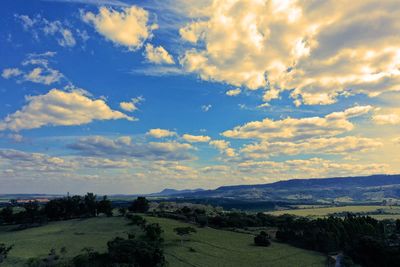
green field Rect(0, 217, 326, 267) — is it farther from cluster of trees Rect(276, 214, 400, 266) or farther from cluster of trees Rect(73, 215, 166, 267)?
cluster of trees Rect(276, 214, 400, 266)

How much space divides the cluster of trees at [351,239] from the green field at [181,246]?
26.0 ft

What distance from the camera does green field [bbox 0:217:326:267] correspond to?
108500 mm

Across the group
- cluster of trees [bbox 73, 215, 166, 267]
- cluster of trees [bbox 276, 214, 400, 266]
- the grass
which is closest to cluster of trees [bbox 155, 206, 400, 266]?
cluster of trees [bbox 276, 214, 400, 266]

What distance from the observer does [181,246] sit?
403ft

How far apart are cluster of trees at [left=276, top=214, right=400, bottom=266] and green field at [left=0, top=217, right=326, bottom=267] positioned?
7.93 m

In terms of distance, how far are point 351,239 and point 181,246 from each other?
69841 millimetres

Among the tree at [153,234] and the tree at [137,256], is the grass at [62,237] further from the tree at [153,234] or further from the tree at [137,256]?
the tree at [137,256]

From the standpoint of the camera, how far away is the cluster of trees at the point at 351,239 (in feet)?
377

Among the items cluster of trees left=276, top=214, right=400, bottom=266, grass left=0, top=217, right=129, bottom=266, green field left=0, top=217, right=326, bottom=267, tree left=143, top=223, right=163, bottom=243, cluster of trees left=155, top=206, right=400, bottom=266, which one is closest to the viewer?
green field left=0, top=217, right=326, bottom=267

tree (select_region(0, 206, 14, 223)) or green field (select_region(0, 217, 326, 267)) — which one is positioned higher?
tree (select_region(0, 206, 14, 223))

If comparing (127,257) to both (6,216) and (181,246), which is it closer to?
(181,246)

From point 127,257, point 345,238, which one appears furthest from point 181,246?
point 345,238

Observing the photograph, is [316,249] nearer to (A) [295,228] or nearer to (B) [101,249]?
(A) [295,228]

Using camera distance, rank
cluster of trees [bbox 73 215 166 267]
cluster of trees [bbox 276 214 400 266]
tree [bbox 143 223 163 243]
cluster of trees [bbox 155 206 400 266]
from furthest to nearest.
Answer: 1. tree [bbox 143 223 163 243]
2. cluster of trees [bbox 155 206 400 266]
3. cluster of trees [bbox 276 214 400 266]
4. cluster of trees [bbox 73 215 166 267]
